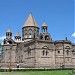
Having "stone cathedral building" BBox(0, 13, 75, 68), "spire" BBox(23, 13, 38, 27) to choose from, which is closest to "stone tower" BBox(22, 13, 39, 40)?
"spire" BBox(23, 13, 38, 27)

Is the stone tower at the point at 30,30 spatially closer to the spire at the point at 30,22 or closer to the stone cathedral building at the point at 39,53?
the spire at the point at 30,22

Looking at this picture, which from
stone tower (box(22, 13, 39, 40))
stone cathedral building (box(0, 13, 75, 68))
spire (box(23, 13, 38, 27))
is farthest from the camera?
spire (box(23, 13, 38, 27))

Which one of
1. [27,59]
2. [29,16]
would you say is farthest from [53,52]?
[29,16]

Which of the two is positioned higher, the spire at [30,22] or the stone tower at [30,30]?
the spire at [30,22]

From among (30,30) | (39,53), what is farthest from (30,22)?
(39,53)

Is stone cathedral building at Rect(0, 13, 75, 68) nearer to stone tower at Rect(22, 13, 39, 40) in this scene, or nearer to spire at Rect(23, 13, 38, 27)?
stone tower at Rect(22, 13, 39, 40)

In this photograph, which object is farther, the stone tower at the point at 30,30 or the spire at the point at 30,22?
the spire at the point at 30,22

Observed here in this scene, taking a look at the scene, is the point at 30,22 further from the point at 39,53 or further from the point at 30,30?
the point at 39,53

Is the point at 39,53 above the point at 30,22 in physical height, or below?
below

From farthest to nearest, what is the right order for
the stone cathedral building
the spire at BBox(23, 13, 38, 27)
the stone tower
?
the spire at BBox(23, 13, 38, 27) < the stone tower < the stone cathedral building

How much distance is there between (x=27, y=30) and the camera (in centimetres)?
8056

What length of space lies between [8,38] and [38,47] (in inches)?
532

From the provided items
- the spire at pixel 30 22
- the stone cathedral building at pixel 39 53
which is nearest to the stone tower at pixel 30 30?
the spire at pixel 30 22

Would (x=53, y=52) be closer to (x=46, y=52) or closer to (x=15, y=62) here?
(x=46, y=52)
